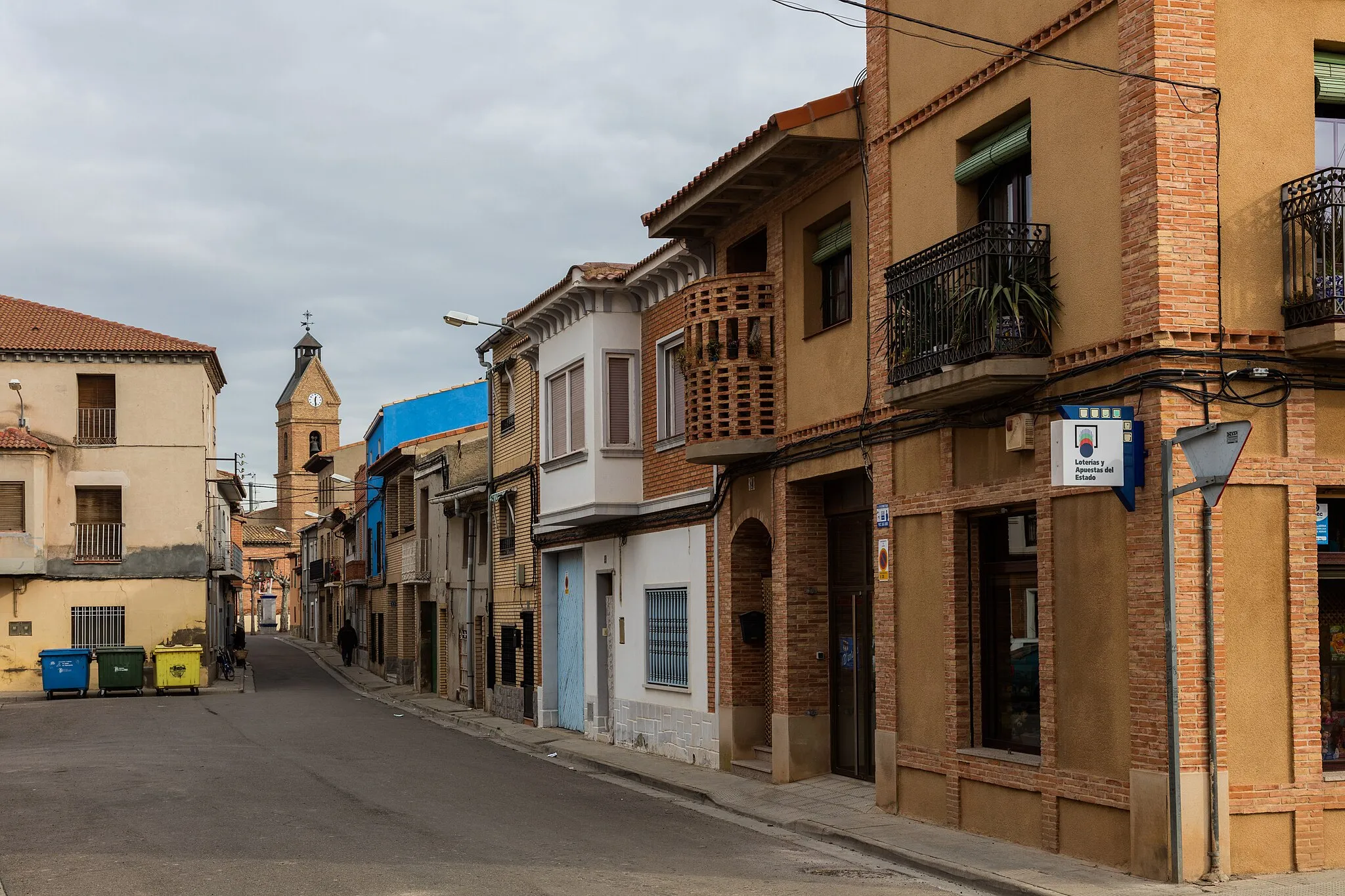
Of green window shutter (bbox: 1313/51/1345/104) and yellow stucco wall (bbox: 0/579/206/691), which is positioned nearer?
green window shutter (bbox: 1313/51/1345/104)

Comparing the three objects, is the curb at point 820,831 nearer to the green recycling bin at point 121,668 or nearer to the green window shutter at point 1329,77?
the green window shutter at point 1329,77

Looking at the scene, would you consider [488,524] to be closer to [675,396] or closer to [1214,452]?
[675,396]

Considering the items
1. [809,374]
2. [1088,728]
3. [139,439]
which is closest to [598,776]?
[809,374]

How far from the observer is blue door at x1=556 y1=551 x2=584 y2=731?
80.3 ft

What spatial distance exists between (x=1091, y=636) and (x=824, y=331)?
587 cm

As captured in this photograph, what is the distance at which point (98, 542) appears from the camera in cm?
3847

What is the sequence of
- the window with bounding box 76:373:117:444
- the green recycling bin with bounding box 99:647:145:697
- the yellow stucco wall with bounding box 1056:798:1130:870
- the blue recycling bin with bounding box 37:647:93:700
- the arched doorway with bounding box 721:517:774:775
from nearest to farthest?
1. the yellow stucco wall with bounding box 1056:798:1130:870
2. the arched doorway with bounding box 721:517:774:775
3. the blue recycling bin with bounding box 37:647:93:700
4. the green recycling bin with bounding box 99:647:145:697
5. the window with bounding box 76:373:117:444

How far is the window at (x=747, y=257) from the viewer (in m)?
18.5

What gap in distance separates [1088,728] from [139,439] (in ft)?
108

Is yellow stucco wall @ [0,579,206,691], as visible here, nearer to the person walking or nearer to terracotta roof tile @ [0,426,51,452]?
terracotta roof tile @ [0,426,51,452]

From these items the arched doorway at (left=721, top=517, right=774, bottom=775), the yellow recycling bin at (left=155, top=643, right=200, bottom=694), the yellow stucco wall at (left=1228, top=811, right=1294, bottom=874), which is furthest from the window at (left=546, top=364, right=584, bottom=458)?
the yellow recycling bin at (left=155, top=643, right=200, bottom=694)

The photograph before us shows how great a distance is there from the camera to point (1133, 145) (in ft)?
35.0

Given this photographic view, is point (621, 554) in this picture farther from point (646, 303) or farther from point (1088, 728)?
point (1088, 728)

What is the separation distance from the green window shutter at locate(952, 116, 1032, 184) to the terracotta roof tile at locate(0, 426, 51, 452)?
1195 inches
